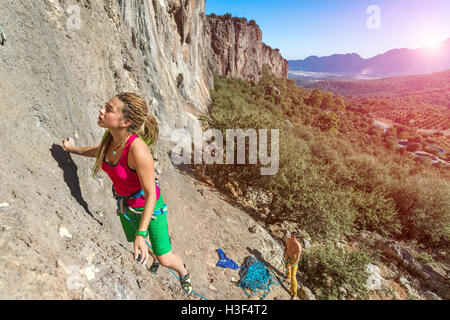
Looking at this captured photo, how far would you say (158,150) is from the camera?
9289mm

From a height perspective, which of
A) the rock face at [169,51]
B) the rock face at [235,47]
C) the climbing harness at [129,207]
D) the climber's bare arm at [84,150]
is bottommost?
the climbing harness at [129,207]

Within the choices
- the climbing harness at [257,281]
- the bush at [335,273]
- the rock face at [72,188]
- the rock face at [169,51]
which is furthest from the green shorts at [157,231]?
the rock face at [169,51]

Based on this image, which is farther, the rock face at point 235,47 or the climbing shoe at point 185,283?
the rock face at point 235,47

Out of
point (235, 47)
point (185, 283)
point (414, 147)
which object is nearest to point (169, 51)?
point (185, 283)

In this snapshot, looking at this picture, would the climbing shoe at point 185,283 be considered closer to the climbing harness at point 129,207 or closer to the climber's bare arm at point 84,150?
the climbing harness at point 129,207

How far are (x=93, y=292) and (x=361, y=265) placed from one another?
837 cm

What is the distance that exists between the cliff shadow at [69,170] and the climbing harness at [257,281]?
452 cm

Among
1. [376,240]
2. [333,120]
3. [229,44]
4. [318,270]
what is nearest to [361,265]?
[318,270]

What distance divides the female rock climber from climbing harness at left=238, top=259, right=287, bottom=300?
4.11 meters

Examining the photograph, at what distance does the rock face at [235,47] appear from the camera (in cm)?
4259

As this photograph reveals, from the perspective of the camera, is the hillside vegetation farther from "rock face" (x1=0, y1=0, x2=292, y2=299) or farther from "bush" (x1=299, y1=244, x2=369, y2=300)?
"rock face" (x1=0, y1=0, x2=292, y2=299)

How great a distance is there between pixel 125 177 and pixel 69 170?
5.26 ft

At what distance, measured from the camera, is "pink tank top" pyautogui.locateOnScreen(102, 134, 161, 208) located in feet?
7.18
